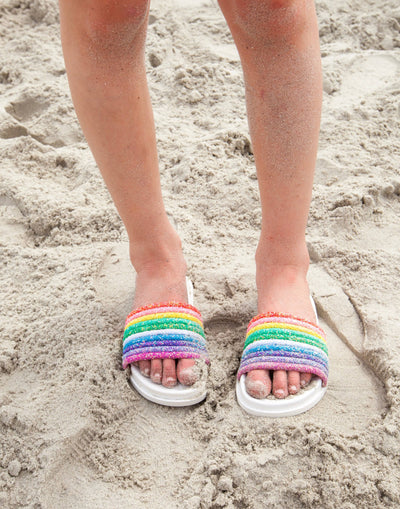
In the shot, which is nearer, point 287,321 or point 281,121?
point 281,121

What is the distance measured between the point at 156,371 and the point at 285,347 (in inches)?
11.3

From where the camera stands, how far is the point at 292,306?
1.24 meters

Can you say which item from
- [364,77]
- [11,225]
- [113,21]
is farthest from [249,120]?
[364,77]

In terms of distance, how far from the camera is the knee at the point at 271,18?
3.17 ft

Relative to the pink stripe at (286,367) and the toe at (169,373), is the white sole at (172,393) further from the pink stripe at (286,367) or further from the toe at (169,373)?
the pink stripe at (286,367)

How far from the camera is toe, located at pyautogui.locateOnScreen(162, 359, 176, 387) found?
1.18 meters

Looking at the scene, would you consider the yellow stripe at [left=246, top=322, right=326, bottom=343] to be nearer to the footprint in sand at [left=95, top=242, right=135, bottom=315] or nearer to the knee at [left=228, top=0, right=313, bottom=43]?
the footprint in sand at [left=95, top=242, right=135, bottom=315]

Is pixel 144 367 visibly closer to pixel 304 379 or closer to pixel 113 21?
pixel 304 379

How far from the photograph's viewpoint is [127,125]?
112cm

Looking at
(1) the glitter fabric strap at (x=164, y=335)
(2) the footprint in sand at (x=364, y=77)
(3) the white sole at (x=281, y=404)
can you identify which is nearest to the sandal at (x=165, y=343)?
(1) the glitter fabric strap at (x=164, y=335)

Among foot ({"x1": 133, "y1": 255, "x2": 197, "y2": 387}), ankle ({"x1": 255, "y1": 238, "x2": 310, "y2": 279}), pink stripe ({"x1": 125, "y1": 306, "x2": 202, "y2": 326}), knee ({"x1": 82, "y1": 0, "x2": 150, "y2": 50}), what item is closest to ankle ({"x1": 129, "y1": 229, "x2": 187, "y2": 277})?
foot ({"x1": 133, "y1": 255, "x2": 197, "y2": 387})

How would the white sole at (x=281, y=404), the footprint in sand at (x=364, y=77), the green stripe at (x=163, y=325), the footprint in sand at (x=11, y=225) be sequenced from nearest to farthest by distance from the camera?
1. the white sole at (x=281, y=404)
2. the green stripe at (x=163, y=325)
3. the footprint in sand at (x=11, y=225)
4. the footprint in sand at (x=364, y=77)

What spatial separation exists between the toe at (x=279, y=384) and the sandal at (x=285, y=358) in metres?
0.01

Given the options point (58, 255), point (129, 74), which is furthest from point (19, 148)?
point (129, 74)
